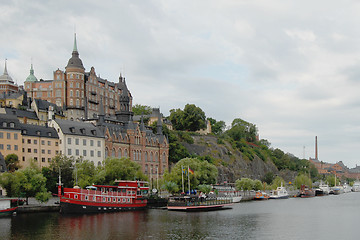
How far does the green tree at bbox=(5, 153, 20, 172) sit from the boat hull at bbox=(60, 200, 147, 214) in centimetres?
2333

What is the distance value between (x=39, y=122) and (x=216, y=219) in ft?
259

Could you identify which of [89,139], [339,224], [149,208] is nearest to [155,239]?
[339,224]

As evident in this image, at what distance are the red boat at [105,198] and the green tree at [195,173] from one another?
1131 cm

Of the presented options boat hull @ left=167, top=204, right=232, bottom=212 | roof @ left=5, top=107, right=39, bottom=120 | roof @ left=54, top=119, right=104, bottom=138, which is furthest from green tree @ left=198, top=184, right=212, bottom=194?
roof @ left=5, top=107, right=39, bottom=120

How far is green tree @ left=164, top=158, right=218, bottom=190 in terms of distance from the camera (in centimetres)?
11742

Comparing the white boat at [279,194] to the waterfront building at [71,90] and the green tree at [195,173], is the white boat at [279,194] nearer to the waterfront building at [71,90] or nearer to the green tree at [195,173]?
the green tree at [195,173]

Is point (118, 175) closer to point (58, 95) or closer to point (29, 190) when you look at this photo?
point (29, 190)

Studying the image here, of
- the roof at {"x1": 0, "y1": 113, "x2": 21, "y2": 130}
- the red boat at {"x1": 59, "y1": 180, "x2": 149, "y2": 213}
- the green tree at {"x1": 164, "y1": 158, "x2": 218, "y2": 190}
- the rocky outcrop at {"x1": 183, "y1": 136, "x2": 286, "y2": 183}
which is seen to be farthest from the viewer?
the rocky outcrop at {"x1": 183, "y1": 136, "x2": 286, "y2": 183}

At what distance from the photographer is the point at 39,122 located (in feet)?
464

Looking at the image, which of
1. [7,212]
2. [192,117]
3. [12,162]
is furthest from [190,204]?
[192,117]

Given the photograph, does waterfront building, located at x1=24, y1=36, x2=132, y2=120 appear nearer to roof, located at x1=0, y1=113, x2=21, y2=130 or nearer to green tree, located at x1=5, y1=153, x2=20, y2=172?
roof, located at x1=0, y1=113, x2=21, y2=130

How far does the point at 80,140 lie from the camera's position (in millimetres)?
124000

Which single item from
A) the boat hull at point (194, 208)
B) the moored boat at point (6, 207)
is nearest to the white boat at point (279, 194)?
the boat hull at point (194, 208)

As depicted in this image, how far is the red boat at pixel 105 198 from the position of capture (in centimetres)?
8749
